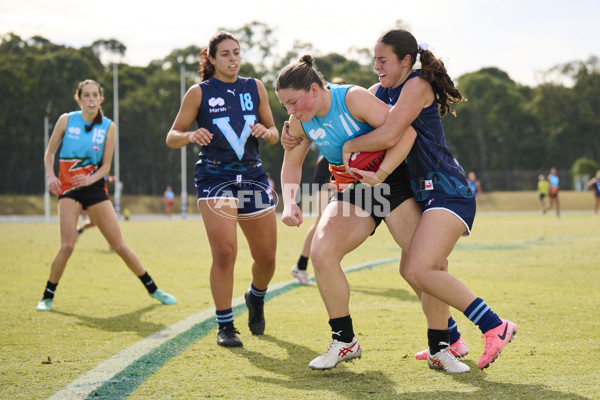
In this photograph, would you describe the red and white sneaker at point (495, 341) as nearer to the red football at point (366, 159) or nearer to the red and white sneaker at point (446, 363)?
the red and white sneaker at point (446, 363)

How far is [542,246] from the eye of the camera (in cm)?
1426

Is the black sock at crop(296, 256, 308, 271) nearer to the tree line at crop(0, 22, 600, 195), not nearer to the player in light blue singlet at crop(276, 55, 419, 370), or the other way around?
the player in light blue singlet at crop(276, 55, 419, 370)

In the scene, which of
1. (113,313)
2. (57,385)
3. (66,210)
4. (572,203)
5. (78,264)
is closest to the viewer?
(57,385)

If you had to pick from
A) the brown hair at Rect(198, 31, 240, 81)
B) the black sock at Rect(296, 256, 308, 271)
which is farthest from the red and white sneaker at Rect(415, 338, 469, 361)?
the black sock at Rect(296, 256, 308, 271)

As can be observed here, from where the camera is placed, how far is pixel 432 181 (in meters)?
4.18

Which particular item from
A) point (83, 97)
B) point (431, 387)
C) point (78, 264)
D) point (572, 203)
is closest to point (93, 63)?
point (572, 203)

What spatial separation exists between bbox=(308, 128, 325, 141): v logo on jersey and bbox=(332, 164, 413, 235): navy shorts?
0.37 metres

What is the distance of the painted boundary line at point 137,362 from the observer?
381cm

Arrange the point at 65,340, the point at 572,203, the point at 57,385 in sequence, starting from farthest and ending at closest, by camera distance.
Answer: the point at 572,203, the point at 65,340, the point at 57,385

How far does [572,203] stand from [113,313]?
4843 cm

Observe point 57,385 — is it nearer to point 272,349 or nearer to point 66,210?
point 272,349

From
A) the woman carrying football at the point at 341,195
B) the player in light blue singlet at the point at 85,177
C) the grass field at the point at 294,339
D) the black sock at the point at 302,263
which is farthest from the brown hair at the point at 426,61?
the black sock at the point at 302,263

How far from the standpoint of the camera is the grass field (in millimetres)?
3840

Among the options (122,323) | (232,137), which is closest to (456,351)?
(232,137)
